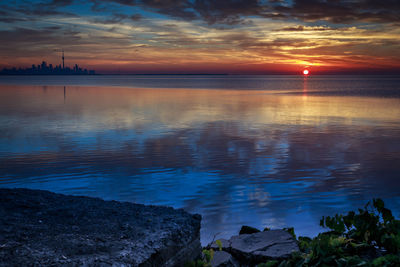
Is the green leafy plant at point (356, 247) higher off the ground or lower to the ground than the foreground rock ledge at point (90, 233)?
lower

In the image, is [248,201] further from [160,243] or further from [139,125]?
[139,125]

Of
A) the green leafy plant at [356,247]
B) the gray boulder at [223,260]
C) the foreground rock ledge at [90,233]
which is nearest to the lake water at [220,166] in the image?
the gray boulder at [223,260]

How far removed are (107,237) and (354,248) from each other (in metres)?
3.32

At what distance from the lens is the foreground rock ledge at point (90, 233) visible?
4.09 meters

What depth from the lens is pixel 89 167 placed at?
1152 cm

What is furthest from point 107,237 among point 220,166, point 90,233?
point 220,166

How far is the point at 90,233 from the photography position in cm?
471

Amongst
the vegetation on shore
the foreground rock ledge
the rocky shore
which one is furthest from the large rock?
the foreground rock ledge

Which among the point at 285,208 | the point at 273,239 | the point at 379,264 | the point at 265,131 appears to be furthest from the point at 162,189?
the point at 265,131

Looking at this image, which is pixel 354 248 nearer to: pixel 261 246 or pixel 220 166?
pixel 261 246

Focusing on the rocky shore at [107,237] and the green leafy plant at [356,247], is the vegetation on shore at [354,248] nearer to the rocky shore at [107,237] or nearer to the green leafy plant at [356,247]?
the green leafy plant at [356,247]

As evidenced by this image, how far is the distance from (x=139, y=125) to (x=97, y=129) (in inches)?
102

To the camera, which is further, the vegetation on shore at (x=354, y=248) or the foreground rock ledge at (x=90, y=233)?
the vegetation on shore at (x=354, y=248)

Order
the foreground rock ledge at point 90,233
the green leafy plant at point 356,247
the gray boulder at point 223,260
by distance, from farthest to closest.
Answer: the gray boulder at point 223,260, the green leafy plant at point 356,247, the foreground rock ledge at point 90,233
